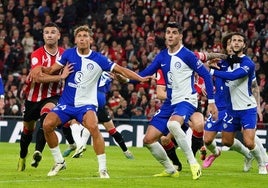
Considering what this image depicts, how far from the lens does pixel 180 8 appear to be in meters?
29.5

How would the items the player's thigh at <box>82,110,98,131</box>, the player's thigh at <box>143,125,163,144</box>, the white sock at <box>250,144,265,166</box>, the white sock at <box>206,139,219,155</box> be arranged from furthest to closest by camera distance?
the white sock at <box>206,139,219,155</box>, the white sock at <box>250,144,265,166</box>, the player's thigh at <box>143,125,163,144</box>, the player's thigh at <box>82,110,98,131</box>

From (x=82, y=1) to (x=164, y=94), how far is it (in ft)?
60.5

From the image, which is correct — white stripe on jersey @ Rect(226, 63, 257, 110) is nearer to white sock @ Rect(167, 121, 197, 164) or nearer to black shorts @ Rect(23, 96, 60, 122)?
white sock @ Rect(167, 121, 197, 164)

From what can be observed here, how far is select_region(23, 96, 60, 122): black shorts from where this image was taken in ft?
49.0

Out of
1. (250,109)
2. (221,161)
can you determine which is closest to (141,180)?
(250,109)

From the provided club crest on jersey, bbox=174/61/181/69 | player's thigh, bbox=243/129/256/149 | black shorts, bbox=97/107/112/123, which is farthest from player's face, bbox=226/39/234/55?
black shorts, bbox=97/107/112/123

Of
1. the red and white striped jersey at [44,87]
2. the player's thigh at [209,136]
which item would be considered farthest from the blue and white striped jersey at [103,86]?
the red and white striped jersey at [44,87]

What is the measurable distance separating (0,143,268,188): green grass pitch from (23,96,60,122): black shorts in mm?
882

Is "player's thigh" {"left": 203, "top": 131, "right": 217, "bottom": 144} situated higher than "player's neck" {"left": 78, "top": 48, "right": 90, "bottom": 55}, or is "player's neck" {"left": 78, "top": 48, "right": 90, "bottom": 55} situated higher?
"player's neck" {"left": 78, "top": 48, "right": 90, "bottom": 55}

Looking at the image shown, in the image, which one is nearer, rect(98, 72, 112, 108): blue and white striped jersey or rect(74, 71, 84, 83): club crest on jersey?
rect(74, 71, 84, 83): club crest on jersey

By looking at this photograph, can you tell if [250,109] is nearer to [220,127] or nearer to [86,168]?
[220,127]

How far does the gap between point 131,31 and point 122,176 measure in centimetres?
1610

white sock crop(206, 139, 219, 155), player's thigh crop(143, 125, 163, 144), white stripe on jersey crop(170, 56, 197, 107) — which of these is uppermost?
white stripe on jersey crop(170, 56, 197, 107)

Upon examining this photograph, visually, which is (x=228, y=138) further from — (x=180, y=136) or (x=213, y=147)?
(x=180, y=136)
